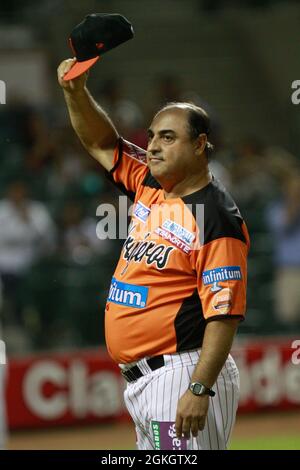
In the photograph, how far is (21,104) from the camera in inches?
510

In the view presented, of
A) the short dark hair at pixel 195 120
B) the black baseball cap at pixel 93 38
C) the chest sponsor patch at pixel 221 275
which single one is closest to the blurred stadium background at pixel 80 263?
the chest sponsor patch at pixel 221 275

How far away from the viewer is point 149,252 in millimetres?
4809

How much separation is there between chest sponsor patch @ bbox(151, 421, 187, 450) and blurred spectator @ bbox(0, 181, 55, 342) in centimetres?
561

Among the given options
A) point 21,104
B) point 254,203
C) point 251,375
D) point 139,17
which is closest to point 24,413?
point 251,375

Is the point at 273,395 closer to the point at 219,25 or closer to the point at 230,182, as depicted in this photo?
the point at 230,182

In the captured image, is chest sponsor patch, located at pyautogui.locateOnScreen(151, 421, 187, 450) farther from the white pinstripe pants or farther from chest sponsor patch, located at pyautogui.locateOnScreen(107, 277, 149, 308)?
chest sponsor patch, located at pyautogui.locateOnScreen(107, 277, 149, 308)

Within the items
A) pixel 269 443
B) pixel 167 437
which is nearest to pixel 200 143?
pixel 167 437

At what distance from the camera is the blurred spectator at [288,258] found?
11.0 metres

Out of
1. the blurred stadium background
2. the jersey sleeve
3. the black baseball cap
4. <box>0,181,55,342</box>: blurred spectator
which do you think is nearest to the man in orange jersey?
the jersey sleeve

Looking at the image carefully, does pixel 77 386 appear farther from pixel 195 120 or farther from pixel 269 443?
pixel 195 120

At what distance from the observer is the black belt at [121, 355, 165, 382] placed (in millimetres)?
A: 4781

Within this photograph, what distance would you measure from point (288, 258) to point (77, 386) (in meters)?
2.73

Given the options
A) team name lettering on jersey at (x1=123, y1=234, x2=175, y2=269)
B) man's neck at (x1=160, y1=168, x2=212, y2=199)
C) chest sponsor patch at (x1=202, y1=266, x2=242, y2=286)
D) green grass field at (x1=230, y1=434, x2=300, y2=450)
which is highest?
man's neck at (x1=160, y1=168, x2=212, y2=199)
